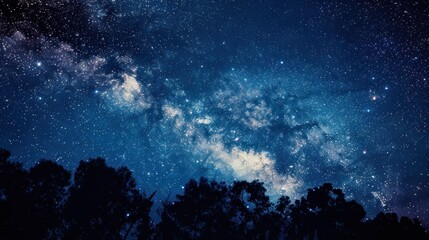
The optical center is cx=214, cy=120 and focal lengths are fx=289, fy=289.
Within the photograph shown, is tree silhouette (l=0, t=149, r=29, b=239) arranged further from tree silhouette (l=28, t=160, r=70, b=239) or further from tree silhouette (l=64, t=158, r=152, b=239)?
tree silhouette (l=64, t=158, r=152, b=239)

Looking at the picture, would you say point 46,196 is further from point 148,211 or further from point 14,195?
point 148,211

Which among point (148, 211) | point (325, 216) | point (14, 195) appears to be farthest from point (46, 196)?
point (325, 216)

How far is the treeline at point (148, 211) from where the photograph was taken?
24641 mm

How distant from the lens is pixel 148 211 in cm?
3272

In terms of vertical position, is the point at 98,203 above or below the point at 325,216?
below

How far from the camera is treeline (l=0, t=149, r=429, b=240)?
24.6m

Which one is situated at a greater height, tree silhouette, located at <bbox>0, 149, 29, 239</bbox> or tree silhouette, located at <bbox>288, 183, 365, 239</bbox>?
tree silhouette, located at <bbox>288, 183, 365, 239</bbox>

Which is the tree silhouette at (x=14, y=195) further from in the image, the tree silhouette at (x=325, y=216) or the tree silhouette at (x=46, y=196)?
the tree silhouette at (x=325, y=216)

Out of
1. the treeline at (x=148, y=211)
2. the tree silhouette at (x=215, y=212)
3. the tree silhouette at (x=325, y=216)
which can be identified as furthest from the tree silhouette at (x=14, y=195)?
the tree silhouette at (x=325, y=216)

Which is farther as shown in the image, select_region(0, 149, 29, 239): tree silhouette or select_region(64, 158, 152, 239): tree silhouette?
select_region(64, 158, 152, 239): tree silhouette

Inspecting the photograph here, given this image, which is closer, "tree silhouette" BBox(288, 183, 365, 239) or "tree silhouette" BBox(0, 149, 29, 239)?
"tree silhouette" BBox(0, 149, 29, 239)

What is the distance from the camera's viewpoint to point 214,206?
32250 millimetres

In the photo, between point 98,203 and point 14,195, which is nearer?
point 14,195

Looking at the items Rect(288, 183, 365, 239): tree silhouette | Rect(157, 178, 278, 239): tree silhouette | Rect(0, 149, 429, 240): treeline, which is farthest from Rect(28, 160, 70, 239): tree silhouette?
Rect(288, 183, 365, 239): tree silhouette
